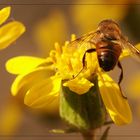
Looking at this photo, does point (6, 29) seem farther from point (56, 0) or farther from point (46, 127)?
point (56, 0)

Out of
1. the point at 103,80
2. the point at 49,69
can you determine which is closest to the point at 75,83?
the point at 103,80

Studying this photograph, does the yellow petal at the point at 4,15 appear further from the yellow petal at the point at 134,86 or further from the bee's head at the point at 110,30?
the yellow petal at the point at 134,86

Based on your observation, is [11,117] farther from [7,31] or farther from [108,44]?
[108,44]

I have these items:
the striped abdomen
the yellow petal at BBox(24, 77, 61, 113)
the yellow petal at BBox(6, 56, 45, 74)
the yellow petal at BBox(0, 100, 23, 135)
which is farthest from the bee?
the yellow petal at BBox(0, 100, 23, 135)

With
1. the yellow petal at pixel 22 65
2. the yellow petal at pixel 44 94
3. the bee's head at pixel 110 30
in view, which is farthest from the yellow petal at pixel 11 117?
the bee's head at pixel 110 30

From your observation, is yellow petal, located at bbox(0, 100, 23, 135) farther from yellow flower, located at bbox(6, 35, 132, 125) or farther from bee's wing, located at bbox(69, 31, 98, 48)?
bee's wing, located at bbox(69, 31, 98, 48)
